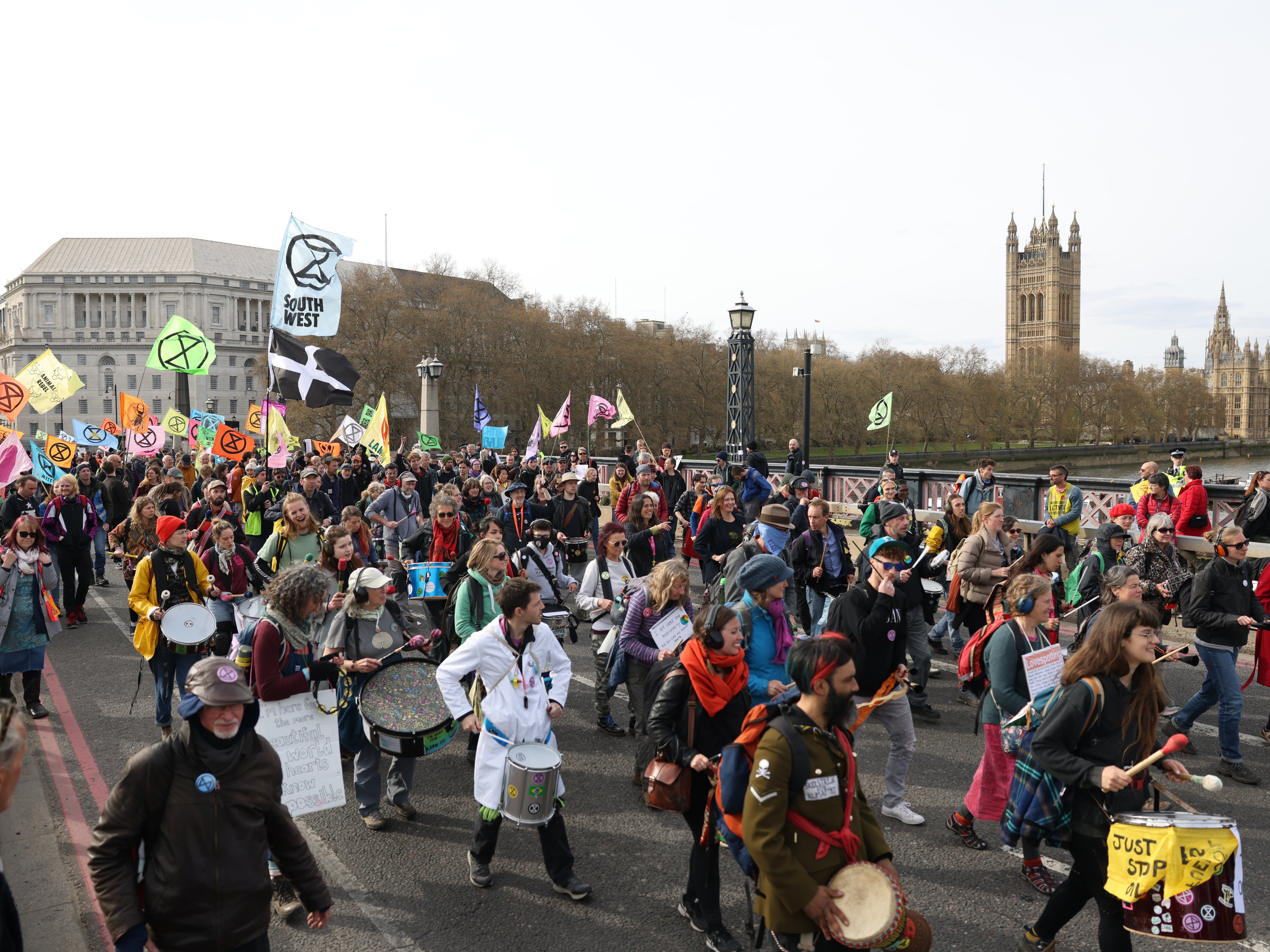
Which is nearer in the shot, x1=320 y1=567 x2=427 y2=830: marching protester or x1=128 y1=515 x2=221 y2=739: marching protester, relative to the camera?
x1=320 y1=567 x2=427 y2=830: marching protester

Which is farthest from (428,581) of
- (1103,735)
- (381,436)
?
(381,436)

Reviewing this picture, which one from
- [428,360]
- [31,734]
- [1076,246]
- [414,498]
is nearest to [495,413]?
[428,360]

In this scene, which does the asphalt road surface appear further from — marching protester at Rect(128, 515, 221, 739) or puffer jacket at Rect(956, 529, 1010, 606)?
puffer jacket at Rect(956, 529, 1010, 606)

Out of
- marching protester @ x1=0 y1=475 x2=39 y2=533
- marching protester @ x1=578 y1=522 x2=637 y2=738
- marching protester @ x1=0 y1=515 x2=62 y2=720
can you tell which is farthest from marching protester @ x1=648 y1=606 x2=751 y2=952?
marching protester @ x1=0 y1=475 x2=39 y2=533

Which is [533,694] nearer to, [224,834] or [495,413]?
[224,834]

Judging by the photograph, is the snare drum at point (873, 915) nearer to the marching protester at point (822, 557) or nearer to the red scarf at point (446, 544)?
the marching protester at point (822, 557)

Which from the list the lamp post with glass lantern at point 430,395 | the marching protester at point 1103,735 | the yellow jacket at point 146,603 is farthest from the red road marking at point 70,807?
the lamp post with glass lantern at point 430,395

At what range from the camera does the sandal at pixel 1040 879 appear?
480 centimetres

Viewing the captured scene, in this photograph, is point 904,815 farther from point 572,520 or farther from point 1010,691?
point 572,520

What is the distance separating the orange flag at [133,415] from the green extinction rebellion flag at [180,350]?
917 centimetres

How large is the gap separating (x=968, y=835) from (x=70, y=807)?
554 cm

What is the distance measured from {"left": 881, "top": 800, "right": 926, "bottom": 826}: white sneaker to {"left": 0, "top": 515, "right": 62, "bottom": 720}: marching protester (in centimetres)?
659

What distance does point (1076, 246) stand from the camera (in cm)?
14650

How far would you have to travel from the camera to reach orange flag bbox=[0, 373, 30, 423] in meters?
16.6
